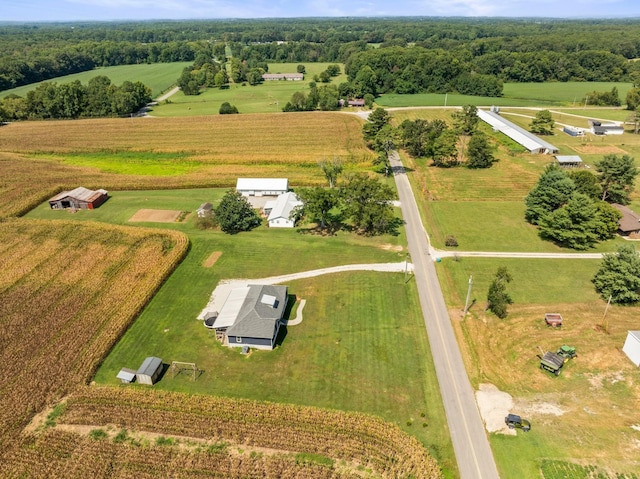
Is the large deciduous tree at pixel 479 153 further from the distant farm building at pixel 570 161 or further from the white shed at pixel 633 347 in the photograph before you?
the white shed at pixel 633 347

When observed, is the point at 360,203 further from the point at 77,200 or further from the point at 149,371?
the point at 77,200

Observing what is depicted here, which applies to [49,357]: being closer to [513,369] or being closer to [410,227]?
[513,369]

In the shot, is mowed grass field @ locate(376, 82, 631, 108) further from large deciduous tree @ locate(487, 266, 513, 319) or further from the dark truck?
the dark truck

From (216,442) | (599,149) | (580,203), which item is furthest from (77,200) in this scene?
(599,149)

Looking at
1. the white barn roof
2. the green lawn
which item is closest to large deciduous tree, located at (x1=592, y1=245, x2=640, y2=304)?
the green lawn

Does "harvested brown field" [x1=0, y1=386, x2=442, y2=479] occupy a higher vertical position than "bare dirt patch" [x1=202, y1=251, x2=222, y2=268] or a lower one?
lower

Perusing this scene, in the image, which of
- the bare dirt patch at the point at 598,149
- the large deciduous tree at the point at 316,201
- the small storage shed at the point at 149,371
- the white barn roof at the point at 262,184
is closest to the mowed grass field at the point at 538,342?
the large deciduous tree at the point at 316,201
